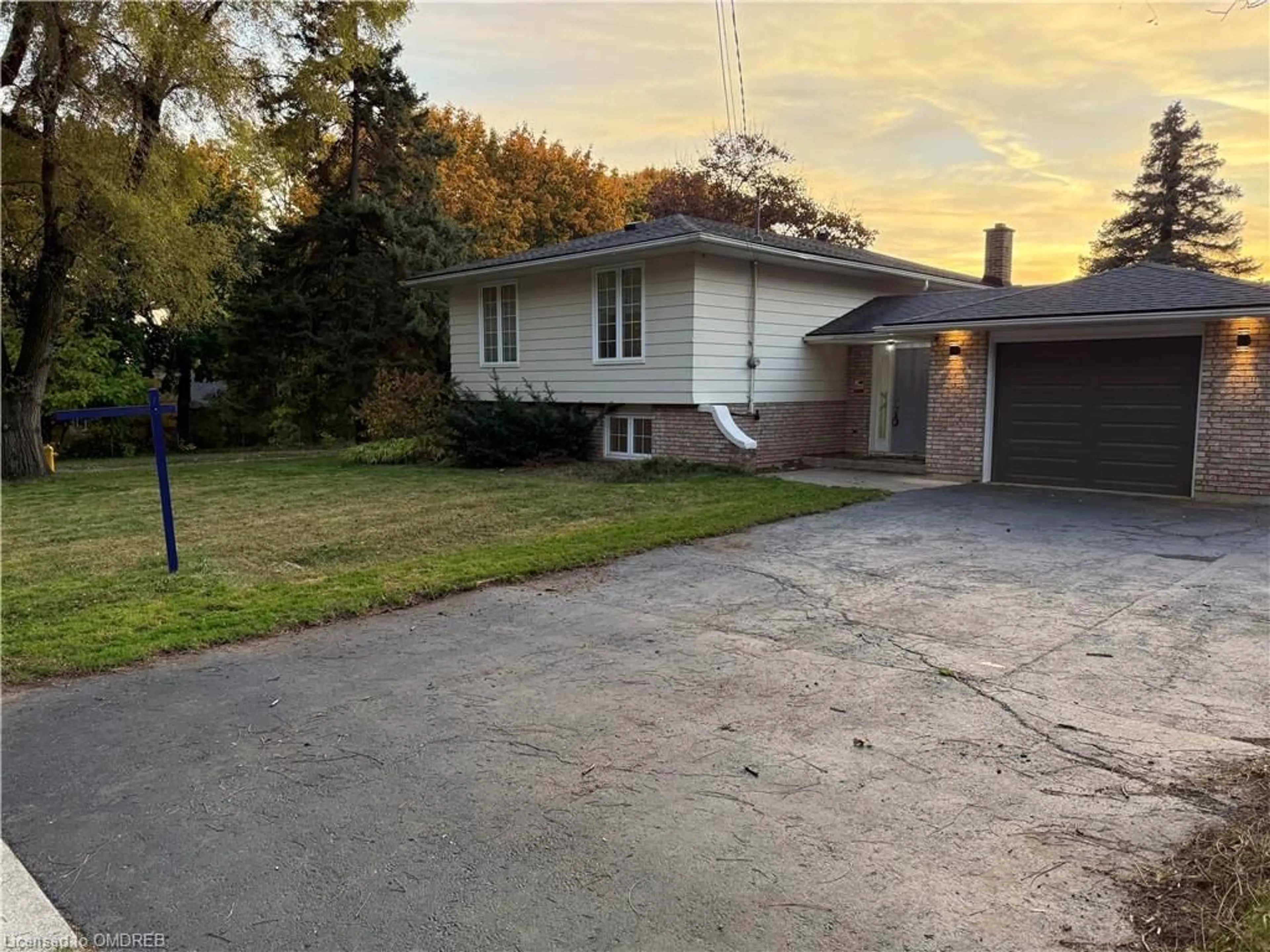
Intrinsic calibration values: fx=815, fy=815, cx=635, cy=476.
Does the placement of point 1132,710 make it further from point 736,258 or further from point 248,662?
point 736,258

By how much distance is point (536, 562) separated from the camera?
7141 millimetres

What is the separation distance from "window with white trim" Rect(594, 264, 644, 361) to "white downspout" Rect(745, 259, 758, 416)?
6.27ft

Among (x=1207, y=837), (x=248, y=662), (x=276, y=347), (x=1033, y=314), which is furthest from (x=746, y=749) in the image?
(x=276, y=347)

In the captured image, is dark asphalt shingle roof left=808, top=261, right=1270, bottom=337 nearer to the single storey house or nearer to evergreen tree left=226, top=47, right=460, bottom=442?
the single storey house

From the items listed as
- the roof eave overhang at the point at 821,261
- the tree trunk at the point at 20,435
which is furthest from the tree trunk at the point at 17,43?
the roof eave overhang at the point at 821,261

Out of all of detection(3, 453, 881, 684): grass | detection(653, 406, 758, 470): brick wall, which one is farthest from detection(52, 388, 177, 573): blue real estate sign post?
detection(653, 406, 758, 470): brick wall

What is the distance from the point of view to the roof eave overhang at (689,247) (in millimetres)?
13117

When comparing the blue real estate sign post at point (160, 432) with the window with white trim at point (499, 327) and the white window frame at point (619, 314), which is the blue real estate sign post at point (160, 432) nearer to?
the white window frame at point (619, 314)

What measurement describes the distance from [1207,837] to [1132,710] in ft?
4.25

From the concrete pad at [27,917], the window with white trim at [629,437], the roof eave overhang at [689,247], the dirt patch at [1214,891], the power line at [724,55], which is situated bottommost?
the concrete pad at [27,917]

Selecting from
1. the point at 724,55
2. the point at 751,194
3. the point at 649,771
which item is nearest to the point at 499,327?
the point at 724,55

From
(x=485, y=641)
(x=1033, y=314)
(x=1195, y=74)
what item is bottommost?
(x=485, y=641)

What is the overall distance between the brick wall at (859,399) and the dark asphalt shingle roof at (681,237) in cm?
182

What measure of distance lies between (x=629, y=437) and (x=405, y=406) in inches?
260
